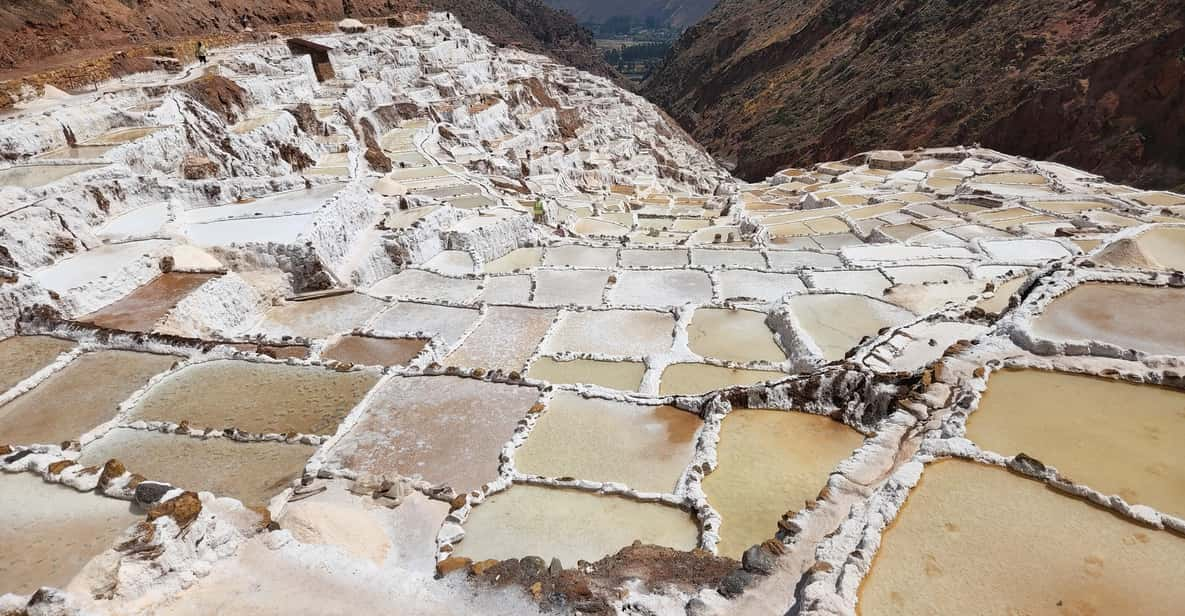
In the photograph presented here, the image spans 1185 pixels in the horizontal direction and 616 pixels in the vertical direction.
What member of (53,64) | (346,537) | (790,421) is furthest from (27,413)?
(53,64)

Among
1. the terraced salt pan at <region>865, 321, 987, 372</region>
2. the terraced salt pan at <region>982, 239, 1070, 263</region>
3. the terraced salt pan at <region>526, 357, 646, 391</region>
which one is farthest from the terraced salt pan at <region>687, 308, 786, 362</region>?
the terraced salt pan at <region>982, 239, 1070, 263</region>

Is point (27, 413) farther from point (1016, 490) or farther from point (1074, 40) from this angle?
point (1074, 40)

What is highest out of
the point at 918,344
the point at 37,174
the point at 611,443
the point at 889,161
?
the point at 37,174

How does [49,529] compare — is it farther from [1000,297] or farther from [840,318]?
[1000,297]

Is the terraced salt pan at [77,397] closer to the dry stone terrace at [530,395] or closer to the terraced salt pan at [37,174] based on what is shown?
the dry stone terrace at [530,395]

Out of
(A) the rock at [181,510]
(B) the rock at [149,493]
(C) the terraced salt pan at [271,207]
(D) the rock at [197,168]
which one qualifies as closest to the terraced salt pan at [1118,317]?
(A) the rock at [181,510]

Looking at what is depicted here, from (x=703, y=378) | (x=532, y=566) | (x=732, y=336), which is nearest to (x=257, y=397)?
(x=532, y=566)

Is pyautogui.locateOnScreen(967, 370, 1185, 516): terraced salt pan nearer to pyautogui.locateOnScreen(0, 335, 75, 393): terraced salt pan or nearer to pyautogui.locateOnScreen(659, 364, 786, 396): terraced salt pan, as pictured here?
pyautogui.locateOnScreen(659, 364, 786, 396): terraced salt pan
